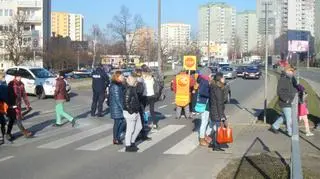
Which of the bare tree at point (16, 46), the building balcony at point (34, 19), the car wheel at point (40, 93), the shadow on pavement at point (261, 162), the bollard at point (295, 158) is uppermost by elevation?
the building balcony at point (34, 19)

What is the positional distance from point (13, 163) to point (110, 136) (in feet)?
13.2

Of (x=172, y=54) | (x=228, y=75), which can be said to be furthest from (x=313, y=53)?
(x=228, y=75)

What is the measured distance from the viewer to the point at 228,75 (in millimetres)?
59625

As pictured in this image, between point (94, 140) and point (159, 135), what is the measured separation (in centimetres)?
180

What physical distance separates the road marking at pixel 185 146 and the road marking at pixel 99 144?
1542 mm

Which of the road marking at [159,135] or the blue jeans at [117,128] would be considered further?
the blue jeans at [117,128]

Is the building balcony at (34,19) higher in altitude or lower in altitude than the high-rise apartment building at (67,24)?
lower

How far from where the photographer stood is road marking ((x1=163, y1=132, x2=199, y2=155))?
11.6 meters

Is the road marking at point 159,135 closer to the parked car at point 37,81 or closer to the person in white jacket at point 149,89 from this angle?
the person in white jacket at point 149,89

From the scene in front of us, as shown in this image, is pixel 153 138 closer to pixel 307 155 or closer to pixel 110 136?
pixel 110 136

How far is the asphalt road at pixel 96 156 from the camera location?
9.38m

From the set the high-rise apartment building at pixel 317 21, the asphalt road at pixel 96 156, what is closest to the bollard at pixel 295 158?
the asphalt road at pixel 96 156

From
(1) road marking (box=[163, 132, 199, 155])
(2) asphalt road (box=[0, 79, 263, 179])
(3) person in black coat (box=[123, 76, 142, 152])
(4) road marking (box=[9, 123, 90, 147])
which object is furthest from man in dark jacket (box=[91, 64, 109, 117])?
(3) person in black coat (box=[123, 76, 142, 152])

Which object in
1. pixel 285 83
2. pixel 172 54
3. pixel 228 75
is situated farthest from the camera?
pixel 172 54
